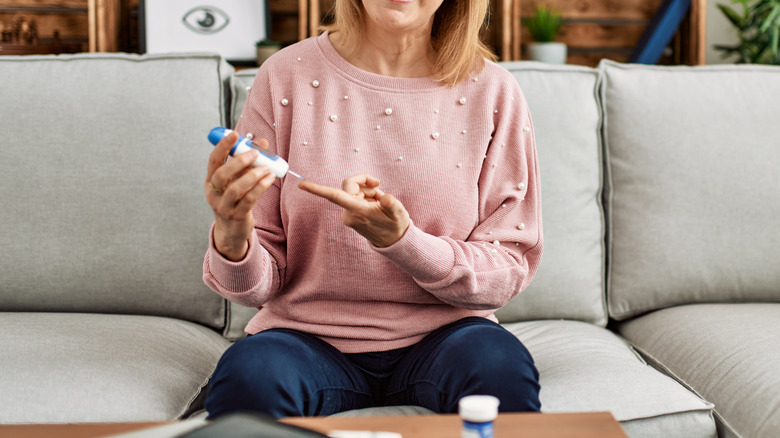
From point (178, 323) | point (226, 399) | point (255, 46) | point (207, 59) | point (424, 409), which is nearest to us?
Answer: point (226, 399)

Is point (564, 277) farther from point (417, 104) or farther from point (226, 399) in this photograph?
point (226, 399)

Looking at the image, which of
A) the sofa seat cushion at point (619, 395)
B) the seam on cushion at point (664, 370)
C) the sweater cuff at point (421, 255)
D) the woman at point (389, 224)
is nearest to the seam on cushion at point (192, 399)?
the woman at point (389, 224)

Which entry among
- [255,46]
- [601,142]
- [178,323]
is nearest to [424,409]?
[178,323]

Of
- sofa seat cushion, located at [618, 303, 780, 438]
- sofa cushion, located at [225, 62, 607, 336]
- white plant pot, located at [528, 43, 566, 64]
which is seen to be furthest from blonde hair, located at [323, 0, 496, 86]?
white plant pot, located at [528, 43, 566, 64]

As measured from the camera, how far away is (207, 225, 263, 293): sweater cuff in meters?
0.98

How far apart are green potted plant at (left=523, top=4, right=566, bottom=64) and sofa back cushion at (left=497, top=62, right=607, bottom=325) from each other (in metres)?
0.83

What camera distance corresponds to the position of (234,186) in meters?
0.83

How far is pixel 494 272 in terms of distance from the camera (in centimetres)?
106

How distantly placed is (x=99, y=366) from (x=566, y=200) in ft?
3.03

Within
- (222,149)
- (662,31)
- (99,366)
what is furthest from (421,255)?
(662,31)

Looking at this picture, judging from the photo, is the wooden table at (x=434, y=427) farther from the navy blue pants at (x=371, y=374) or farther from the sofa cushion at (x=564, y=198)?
the sofa cushion at (x=564, y=198)

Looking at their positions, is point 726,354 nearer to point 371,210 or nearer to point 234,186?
point 371,210

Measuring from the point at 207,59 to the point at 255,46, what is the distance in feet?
2.79

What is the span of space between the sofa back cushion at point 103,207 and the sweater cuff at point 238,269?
1.26ft
